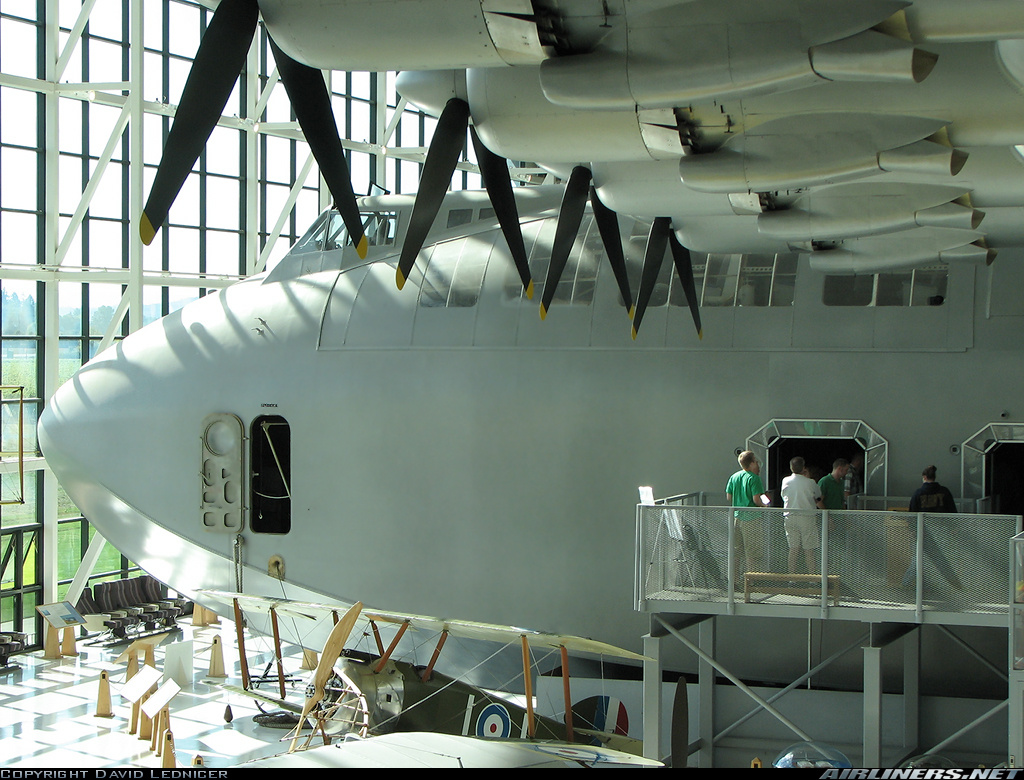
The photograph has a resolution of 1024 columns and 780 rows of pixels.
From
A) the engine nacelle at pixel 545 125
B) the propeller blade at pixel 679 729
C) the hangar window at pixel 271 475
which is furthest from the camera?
the hangar window at pixel 271 475

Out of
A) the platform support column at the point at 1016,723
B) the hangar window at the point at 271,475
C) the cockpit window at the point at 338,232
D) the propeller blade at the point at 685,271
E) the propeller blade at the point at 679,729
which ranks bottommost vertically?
the propeller blade at the point at 679,729

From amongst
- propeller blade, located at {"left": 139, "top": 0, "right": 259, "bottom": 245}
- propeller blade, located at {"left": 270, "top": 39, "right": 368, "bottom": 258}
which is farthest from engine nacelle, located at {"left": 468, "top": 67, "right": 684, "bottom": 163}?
propeller blade, located at {"left": 139, "top": 0, "right": 259, "bottom": 245}

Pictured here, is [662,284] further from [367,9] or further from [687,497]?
[367,9]

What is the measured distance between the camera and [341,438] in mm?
16781

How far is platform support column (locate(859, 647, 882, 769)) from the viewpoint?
38.6 ft

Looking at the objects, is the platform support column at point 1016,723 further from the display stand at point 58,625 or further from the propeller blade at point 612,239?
the display stand at point 58,625

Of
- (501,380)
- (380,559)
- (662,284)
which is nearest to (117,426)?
(380,559)

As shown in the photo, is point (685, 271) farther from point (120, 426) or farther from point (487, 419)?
point (120, 426)

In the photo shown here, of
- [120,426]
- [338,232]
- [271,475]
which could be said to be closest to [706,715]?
[271,475]

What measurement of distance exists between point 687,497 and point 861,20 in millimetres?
8068

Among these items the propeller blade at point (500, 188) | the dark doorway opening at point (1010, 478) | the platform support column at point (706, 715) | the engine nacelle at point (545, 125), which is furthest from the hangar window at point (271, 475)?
the dark doorway opening at point (1010, 478)

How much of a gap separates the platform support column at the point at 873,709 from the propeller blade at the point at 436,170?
22.6 ft

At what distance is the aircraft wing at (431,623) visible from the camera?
1452 centimetres

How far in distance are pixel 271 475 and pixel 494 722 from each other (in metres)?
5.56
